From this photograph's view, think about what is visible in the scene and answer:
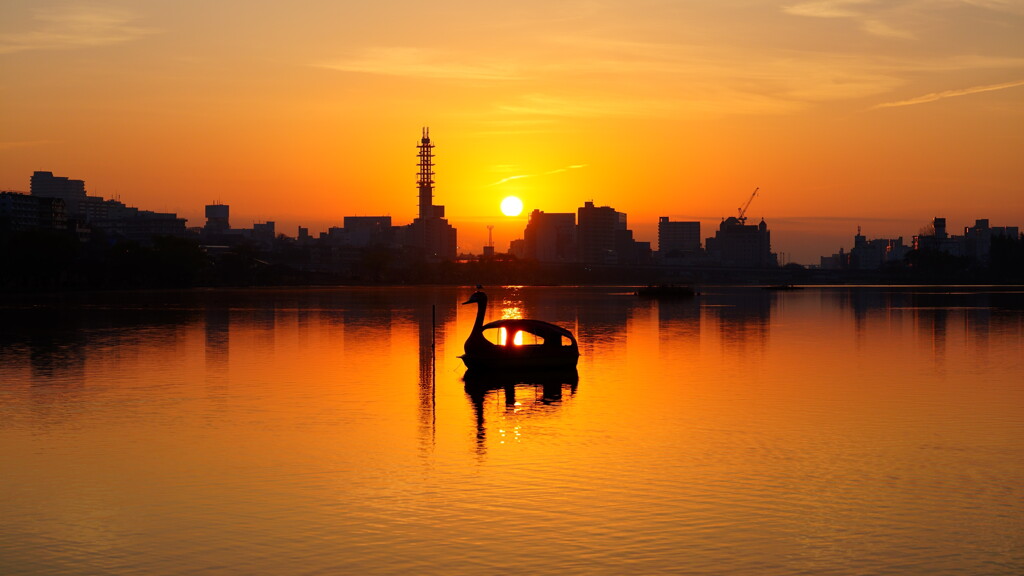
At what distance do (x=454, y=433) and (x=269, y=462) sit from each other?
311 inches

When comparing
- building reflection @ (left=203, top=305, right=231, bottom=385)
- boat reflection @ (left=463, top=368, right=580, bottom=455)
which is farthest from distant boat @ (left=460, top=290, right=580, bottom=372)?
building reflection @ (left=203, top=305, right=231, bottom=385)

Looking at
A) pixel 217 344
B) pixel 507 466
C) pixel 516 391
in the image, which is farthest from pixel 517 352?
pixel 217 344

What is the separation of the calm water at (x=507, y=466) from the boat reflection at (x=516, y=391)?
0.33 metres

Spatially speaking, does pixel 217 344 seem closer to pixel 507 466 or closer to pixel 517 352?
pixel 517 352

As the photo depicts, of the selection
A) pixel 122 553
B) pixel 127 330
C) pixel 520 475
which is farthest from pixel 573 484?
pixel 127 330

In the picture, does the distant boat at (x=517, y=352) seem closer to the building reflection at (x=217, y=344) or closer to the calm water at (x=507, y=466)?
the calm water at (x=507, y=466)

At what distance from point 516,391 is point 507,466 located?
64.7 feet

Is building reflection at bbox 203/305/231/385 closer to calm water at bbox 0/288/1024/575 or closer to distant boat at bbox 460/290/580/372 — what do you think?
calm water at bbox 0/288/1024/575

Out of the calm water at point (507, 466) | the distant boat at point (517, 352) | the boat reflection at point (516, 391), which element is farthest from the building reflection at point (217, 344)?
the boat reflection at point (516, 391)

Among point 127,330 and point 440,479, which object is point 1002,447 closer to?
point 440,479

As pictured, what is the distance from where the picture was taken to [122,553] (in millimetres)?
21812

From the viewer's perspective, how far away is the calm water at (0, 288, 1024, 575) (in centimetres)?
2205

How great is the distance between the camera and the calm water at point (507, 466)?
22.0 meters

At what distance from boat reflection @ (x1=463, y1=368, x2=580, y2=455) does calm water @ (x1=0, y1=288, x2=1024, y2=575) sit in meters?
0.33
